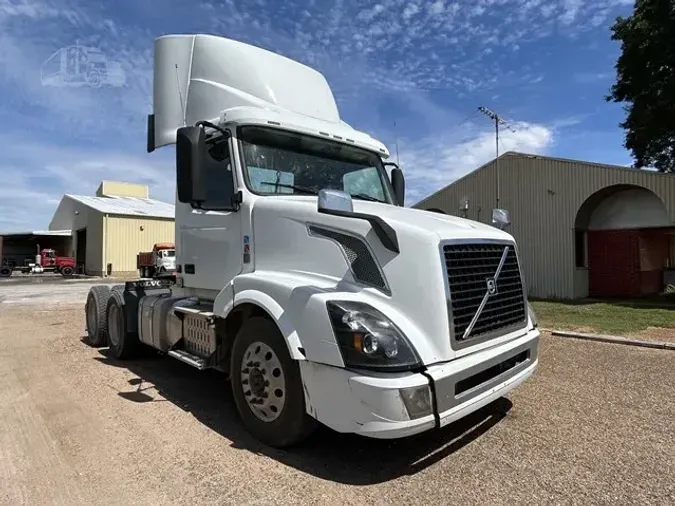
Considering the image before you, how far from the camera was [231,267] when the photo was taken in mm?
4613

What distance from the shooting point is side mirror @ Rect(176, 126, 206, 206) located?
4191 millimetres

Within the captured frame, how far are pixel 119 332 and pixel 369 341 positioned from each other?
208 inches

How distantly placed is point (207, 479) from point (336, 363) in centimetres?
→ 121

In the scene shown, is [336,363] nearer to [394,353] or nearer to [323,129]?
[394,353]

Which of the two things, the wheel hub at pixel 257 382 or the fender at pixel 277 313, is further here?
the wheel hub at pixel 257 382

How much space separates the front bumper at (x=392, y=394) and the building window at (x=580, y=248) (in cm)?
1565

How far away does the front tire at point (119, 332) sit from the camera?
6.90m

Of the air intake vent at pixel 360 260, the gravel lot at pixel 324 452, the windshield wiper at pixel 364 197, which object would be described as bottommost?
the gravel lot at pixel 324 452

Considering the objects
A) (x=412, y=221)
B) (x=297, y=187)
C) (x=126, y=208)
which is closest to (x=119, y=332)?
(x=297, y=187)

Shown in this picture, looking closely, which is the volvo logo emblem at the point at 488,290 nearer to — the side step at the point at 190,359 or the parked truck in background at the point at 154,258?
the side step at the point at 190,359

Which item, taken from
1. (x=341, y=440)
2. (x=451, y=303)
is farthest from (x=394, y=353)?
(x=341, y=440)

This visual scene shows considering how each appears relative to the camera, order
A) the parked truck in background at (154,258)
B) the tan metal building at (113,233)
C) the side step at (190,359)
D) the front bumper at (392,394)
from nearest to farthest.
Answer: the front bumper at (392,394)
the side step at (190,359)
the parked truck in background at (154,258)
the tan metal building at (113,233)

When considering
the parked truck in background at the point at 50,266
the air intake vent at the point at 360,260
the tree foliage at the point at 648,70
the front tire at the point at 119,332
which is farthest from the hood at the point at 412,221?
the parked truck in background at the point at 50,266

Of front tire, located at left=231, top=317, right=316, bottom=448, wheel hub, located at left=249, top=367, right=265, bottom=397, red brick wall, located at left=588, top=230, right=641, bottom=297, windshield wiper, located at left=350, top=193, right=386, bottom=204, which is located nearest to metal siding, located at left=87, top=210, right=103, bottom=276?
red brick wall, located at left=588, top=230, right=641, bottom=297
